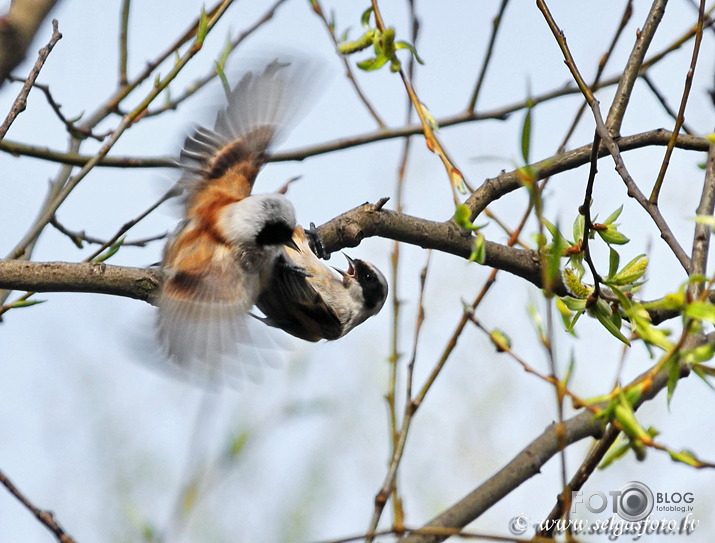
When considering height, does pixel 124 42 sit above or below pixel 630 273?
above

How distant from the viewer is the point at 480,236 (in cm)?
190

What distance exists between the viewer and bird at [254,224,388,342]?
323 centimetres

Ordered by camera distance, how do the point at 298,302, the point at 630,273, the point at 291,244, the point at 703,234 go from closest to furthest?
1. the point at 703,234
2. the point at 630,273
3. the point at 291,244
4. the point at 298,302

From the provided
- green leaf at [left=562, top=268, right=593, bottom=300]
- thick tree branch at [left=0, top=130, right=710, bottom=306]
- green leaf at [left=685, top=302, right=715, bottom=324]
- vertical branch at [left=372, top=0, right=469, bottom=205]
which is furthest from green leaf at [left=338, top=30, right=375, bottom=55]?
green leaf at [left=685, top=302, right=715, bottom=324]

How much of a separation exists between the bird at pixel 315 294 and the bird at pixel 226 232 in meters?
0.08

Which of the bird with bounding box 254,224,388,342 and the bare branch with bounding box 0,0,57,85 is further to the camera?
the bird with bounding box 254,224,388,342

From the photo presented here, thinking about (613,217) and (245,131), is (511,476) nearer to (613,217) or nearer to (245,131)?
(613,217)

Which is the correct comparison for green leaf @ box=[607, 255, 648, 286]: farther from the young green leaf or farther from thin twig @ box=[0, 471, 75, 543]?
thin twig @ box=[0, 471, 75, 543]

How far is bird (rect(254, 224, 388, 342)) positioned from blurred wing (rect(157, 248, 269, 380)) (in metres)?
0.36

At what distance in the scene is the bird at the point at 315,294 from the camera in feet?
10.6

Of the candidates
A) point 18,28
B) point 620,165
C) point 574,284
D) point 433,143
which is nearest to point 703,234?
point 620,165

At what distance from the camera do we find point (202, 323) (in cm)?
260

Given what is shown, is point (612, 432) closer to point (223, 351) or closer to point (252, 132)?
point (223, 351)

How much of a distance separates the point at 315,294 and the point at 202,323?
2.83 feet
